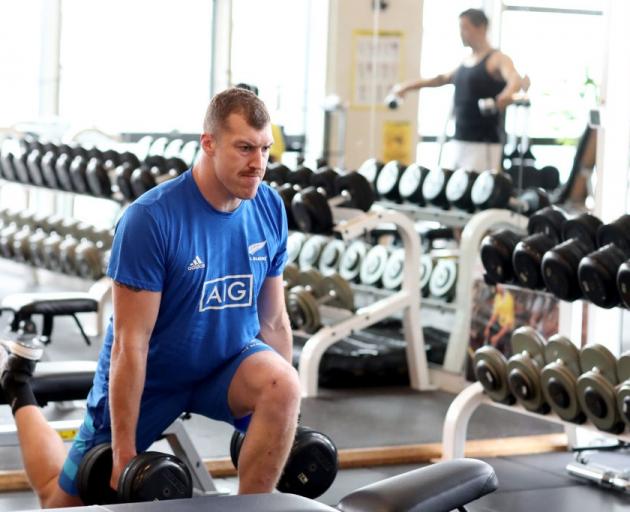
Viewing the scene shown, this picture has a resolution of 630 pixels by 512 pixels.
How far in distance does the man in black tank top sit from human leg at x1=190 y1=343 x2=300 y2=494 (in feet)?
12.0

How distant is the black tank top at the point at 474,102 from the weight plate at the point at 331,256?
106 centimetres

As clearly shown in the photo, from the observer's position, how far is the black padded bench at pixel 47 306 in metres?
4.77

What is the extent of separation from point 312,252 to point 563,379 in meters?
2.36

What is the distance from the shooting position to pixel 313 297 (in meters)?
5.20

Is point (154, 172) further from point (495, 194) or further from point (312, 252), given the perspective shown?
point (495, 194)

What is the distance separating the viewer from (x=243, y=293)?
2.79 meters

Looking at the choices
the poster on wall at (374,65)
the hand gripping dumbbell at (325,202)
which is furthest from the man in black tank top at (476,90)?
the poster on wall at (374,65)

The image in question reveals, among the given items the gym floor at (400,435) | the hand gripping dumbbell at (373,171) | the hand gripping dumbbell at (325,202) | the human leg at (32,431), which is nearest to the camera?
the human leg at (32,431)

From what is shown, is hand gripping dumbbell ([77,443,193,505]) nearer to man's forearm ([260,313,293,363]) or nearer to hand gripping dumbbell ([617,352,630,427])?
man's forearm ([260,313,293,363])

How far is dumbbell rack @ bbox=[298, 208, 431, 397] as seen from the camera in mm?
4980

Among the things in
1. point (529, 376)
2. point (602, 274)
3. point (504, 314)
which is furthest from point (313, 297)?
point (602, 274)

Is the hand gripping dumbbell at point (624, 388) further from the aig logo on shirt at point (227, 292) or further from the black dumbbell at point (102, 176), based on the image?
the black dumbbell at point (102, 176)

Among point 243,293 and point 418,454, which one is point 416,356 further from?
point 243,293

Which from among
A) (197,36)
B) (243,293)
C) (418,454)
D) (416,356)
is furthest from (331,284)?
(197,36)
